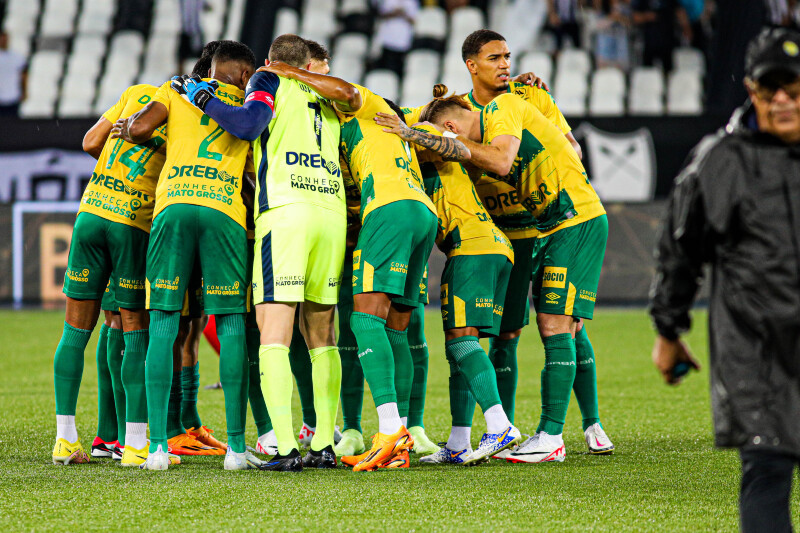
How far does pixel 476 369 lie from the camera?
462 centimetres

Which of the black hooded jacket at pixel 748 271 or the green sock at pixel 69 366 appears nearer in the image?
the black hooded jacket at pixel 748 271

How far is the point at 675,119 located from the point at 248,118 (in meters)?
10.9

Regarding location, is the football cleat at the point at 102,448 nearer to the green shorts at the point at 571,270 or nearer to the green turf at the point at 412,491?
the green turf at the point at 412,491

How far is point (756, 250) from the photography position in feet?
8.20

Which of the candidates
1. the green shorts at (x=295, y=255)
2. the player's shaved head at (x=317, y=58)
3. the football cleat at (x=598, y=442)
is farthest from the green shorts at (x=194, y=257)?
the football cleat at (x=598, y=442)

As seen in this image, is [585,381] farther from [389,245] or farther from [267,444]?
[267,444]

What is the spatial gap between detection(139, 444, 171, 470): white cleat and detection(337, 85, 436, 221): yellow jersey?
4.82ft

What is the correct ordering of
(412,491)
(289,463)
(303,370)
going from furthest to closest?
(303,370) < (289,463) < (412,491)

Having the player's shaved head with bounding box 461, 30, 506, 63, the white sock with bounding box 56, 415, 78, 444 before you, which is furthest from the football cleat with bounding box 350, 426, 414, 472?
the player's shaved head with bounding box 461, 30, 506, 63

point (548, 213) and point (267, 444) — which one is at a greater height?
point (548, 213)

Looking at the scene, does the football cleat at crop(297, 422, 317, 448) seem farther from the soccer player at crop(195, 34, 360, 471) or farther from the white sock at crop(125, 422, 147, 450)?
the white sock at crop(125, 422, 147, 450)

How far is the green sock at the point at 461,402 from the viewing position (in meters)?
4.88

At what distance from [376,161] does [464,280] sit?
0.76m

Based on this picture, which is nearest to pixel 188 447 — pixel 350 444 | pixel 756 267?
pixel 350 444
